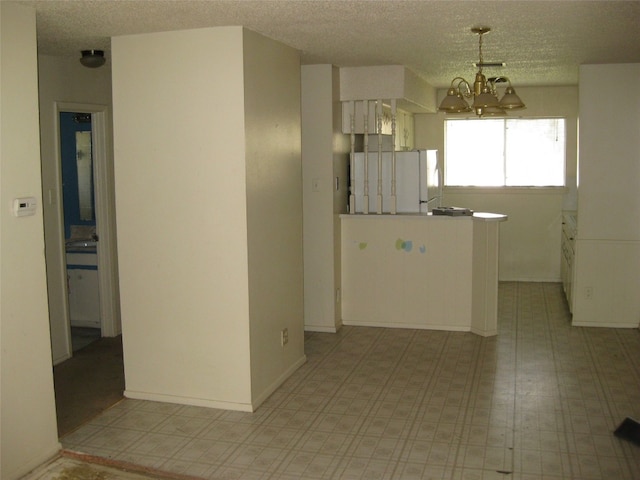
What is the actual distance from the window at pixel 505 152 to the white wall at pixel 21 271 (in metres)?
6.12

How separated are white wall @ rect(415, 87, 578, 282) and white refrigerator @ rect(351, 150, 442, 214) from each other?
230 centimetres

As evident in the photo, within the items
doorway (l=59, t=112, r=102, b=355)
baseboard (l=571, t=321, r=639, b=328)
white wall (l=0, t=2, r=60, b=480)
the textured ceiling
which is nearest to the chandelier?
the textured ceiling

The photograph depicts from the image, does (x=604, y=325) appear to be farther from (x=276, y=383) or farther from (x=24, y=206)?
(x=24, y=206)

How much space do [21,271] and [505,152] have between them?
654cm

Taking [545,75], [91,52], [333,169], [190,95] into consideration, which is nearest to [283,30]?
[190,95]

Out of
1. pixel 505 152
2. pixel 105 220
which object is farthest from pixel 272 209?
pixel 505 152

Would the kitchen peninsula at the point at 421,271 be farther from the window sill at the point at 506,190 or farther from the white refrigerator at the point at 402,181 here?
the window sill at the point at 506,190

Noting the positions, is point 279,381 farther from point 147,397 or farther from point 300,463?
point 300,463

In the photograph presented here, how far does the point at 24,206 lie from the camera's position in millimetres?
3500

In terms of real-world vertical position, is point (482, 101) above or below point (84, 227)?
above

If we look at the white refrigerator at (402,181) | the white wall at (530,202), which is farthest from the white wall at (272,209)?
the white wall at (530,202)

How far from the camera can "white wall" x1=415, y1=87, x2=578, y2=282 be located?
27.4 feet

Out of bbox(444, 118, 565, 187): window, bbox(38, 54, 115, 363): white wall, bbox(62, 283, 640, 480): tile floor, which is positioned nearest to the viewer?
bbox(62, 283, 640, 480): tile floor

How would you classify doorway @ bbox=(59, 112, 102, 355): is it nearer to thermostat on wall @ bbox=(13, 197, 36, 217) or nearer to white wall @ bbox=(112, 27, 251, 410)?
white wall @ bbox=(112, 27, 251, 410)
